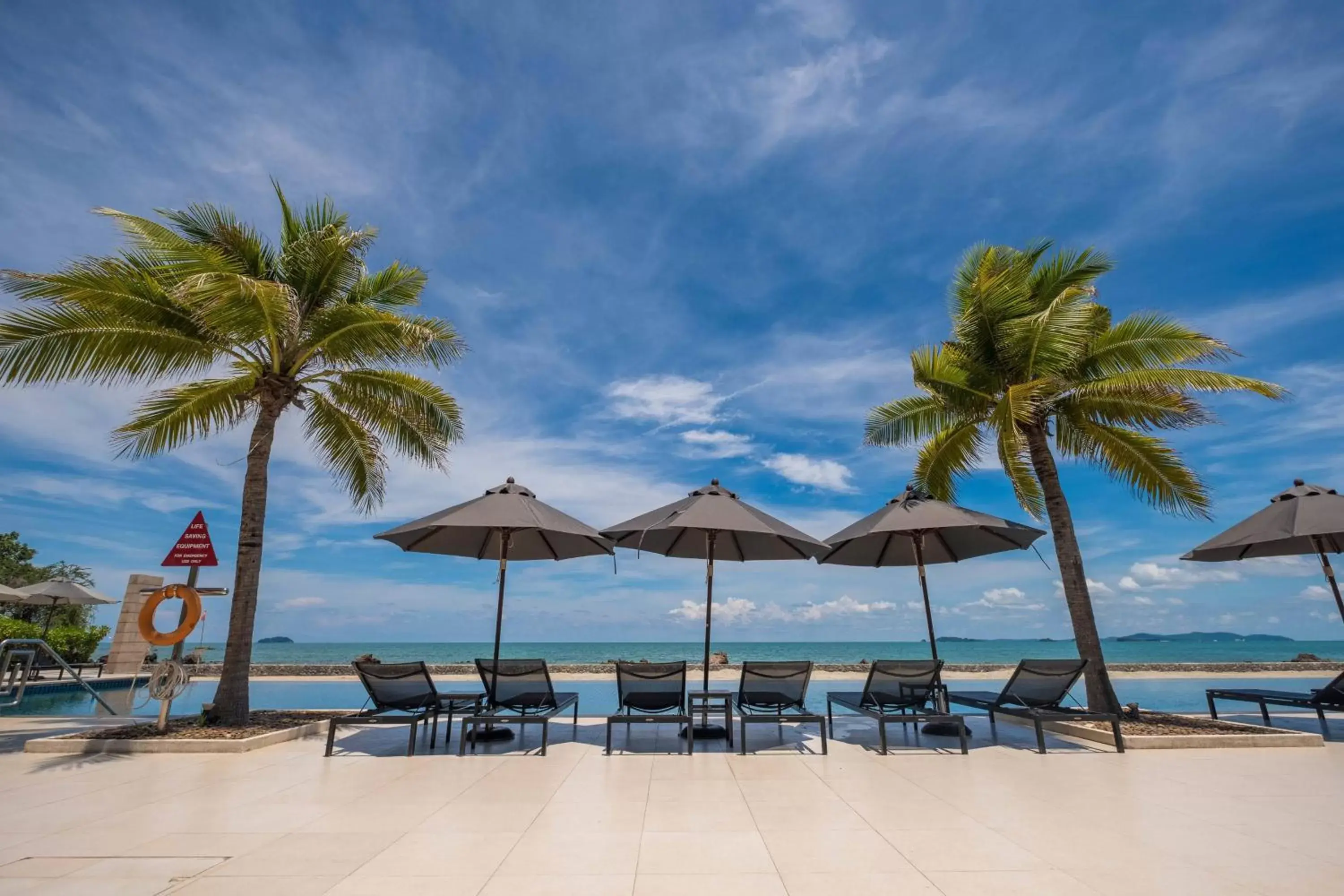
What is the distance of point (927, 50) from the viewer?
774 centimetres

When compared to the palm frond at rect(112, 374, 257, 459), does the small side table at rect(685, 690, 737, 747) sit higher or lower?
lower

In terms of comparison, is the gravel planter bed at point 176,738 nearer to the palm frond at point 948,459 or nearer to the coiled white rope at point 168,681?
the coiled white rope at point 168,681

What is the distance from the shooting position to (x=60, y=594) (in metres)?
16.1

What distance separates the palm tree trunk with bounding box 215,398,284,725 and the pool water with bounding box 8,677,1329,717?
1.63 metres

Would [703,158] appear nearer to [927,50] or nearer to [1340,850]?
[927,50]

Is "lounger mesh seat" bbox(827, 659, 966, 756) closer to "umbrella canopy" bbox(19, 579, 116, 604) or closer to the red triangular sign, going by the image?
the red triangular sign

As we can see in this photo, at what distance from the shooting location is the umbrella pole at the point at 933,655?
733cm

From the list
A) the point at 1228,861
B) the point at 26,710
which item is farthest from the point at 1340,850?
the point at 26,710

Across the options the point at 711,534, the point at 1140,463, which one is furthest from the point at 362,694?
the point at 1140,463

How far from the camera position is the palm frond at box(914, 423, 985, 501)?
32.6 ft

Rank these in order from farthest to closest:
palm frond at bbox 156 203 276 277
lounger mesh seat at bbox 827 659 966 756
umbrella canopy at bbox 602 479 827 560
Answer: palm frond at bbox 156 203 276 277, lounger mesh seat at bbox 827 659 966 756, umbrella canopy at bbox 602 479 827 560

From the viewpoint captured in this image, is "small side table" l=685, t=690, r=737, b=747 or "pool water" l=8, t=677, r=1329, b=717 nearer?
"small side table" l=685, t=690, r=737, b=747

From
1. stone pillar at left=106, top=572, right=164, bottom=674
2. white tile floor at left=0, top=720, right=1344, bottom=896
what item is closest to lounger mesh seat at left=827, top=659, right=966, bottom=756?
white tile floor at left=0, top=720, right=1344, bottom=896

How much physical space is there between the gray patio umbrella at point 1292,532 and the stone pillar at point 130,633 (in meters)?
23.4
